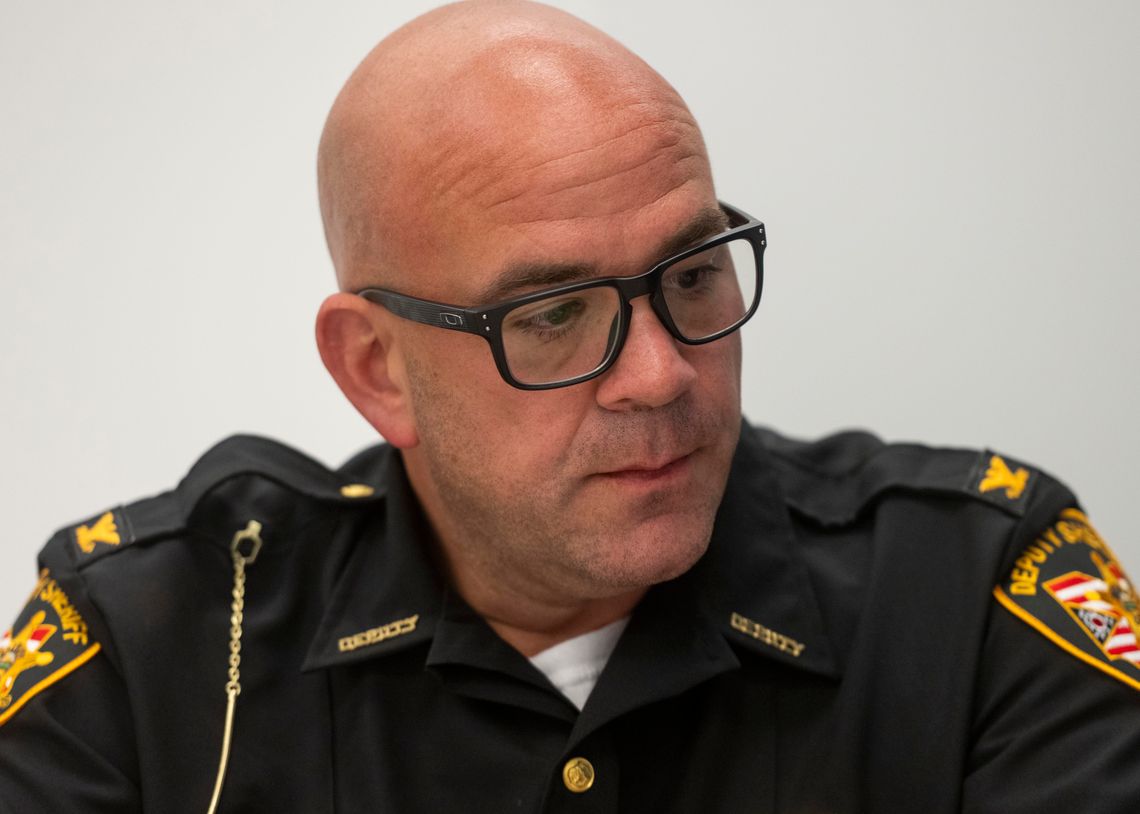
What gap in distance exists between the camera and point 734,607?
1.75 meters

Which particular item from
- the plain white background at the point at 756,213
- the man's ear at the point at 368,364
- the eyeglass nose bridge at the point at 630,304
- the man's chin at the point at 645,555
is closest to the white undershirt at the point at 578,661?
the man's chin at the point at 645,555

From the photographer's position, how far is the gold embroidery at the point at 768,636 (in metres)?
1.71

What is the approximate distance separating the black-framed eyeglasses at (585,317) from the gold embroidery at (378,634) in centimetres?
41

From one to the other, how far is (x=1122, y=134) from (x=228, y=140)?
1.56 meters

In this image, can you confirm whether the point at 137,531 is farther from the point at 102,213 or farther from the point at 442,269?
the point at 102,213

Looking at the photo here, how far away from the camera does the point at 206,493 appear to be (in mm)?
1799

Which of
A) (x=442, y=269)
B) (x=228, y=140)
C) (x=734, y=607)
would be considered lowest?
(x=734, y=607)

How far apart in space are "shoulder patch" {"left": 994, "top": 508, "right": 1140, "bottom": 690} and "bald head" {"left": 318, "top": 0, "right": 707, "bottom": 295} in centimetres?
67

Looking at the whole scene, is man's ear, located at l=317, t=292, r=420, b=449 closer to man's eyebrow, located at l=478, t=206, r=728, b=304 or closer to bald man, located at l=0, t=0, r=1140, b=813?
bald man, located at l=0, t=0, r=1140, b=813

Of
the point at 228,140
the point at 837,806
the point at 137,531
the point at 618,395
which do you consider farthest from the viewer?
the point at 228,140

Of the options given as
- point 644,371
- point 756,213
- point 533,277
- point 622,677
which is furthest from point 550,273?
point 756,213

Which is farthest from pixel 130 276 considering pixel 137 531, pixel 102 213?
pixel 137 531

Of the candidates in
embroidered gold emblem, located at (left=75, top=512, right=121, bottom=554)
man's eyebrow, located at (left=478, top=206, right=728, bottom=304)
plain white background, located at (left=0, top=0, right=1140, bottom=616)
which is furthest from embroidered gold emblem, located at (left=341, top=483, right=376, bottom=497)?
plain white background, located at (left=0, top=0, right=1140, bottom=616)

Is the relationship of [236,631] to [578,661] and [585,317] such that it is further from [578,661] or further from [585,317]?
[585,317]
